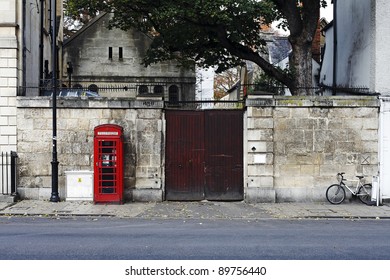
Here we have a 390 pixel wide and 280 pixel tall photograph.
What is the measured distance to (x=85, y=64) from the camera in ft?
112

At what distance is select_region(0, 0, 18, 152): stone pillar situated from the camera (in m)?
17.8

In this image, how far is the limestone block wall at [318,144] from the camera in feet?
58.3

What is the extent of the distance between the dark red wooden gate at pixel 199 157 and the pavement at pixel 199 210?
508 millimetres

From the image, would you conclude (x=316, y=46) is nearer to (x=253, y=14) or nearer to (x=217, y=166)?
(x=253, y=14)

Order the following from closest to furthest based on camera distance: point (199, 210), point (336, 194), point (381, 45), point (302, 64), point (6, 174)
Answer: point (199, 210) → point (6, 174) → point (336, 194) → point (381, 45) → point (302, 64)

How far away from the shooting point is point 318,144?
17.8 m

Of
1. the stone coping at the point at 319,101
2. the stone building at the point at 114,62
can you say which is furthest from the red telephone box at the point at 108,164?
the stone building at the point at 114,62

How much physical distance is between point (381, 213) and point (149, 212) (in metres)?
6.87

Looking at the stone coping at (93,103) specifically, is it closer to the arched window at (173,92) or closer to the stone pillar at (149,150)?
the stone pillar at (149,150)

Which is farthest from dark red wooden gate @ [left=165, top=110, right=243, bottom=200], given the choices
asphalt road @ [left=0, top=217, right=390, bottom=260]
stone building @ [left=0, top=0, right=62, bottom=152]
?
stone building @ [left=0, top=0, right=62, bottom=152]

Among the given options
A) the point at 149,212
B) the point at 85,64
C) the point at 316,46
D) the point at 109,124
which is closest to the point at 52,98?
the point at 109,124

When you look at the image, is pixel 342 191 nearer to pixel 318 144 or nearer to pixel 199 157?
pixel 318 144

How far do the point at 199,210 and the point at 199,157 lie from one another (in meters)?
2.27

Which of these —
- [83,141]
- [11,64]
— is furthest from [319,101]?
[11,64]
